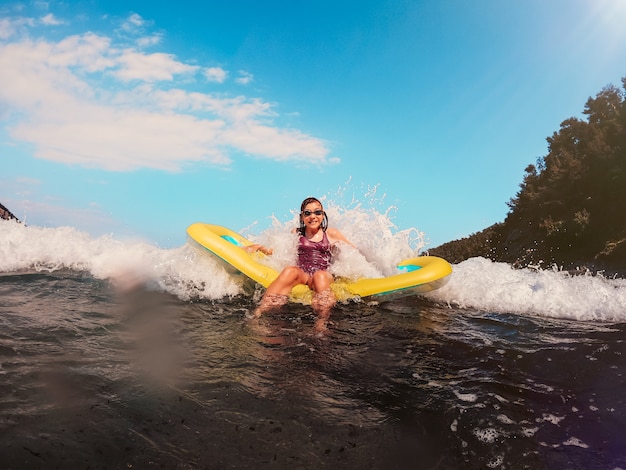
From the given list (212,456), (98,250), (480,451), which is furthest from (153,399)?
(98,250)

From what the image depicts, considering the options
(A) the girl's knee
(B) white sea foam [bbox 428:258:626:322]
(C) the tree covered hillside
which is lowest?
(B) white sea foam [bbox 428:258:626:322]

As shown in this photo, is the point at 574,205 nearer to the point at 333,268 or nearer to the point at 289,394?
the point at 333,268

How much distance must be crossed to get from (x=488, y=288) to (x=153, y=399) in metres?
5.29

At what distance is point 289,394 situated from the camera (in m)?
2.48

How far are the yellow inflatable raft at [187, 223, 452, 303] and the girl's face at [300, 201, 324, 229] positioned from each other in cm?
76

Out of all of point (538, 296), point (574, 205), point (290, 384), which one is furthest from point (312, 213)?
point (574, 205)

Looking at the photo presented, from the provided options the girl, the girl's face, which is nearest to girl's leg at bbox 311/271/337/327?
the girl

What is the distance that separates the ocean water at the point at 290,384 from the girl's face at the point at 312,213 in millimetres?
1172

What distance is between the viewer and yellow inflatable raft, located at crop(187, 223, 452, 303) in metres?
Answer: 5.18

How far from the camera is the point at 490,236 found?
2245 cm

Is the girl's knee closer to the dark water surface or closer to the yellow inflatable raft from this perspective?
the yellow inflatable raft

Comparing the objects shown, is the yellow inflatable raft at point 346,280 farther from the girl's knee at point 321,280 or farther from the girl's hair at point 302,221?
the girl's hair at point 302,221

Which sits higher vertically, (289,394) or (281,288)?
(281,288)

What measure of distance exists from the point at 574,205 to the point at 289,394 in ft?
63.6
